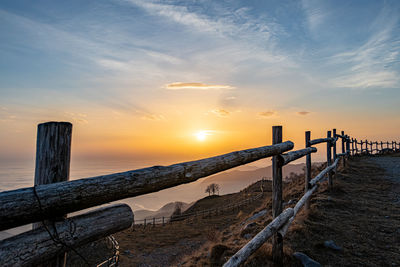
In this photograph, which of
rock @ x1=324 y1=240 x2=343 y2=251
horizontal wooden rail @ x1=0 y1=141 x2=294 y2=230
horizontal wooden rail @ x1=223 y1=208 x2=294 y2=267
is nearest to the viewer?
horizontal wooden rail @ x1=0 y1=141 x2=294 y2=230

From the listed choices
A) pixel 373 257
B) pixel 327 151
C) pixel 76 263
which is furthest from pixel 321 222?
pixel 76 263

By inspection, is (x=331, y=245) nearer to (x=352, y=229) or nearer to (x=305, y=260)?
(x=305, y=260)

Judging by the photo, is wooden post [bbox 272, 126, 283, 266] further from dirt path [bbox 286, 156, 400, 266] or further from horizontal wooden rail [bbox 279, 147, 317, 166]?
dirt path [bbox 286, 156, 400, 266]

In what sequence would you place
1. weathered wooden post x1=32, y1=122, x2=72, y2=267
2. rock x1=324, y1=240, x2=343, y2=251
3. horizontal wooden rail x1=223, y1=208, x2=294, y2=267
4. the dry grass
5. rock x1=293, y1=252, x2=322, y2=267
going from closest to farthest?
weathered wooden post x1=32, y1=122, x2=72, y2=267, horizontal wooden rail x1=223, y1=208, x2=294, y2=267, rock x1=293, y1=252, x2=322, y2=267, the dry grass, rock x1=324, y1=240, x2=343, y2=251

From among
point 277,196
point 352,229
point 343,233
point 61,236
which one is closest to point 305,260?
point 277,196

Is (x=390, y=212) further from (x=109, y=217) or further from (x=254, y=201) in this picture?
(x=254, y=201)

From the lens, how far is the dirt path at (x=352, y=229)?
4.53 meters

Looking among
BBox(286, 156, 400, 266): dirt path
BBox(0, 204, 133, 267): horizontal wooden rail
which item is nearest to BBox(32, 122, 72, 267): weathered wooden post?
BBox(0, 204, 133, 267): horizontal wooden rail

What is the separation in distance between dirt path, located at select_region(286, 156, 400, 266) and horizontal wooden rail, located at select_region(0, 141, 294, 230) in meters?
3.90

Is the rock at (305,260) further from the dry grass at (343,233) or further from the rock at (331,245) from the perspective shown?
the rock at (331,245)

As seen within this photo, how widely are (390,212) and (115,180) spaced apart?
28.8 ft

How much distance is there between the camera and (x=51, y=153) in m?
1.79

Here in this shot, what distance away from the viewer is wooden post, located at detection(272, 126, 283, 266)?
163 inches

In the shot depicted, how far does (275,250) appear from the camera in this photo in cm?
415
